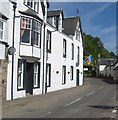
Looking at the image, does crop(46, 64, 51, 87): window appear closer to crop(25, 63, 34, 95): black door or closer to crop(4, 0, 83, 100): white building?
crop(4, 0, 83, 100): white building

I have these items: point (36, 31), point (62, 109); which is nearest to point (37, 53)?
point (36, 31)

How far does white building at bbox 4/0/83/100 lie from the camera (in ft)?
73.9

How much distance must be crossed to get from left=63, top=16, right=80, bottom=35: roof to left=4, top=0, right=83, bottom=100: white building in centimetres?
419

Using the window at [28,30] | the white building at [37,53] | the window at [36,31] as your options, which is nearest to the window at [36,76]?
the white building at [37,53]

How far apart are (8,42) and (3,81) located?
274 cm

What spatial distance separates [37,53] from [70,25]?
20100 mm

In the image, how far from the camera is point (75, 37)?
4406 centimetres

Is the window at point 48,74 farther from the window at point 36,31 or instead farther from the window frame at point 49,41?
the window at point 36,31

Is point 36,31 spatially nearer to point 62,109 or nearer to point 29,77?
point 29,77

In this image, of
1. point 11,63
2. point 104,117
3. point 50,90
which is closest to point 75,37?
point 50,90

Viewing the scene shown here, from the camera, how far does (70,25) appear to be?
1766 inches

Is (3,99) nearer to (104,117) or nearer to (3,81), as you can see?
(3,81)

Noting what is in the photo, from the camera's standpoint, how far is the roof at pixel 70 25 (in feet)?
142

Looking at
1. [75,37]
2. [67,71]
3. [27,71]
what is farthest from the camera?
[75,37]
